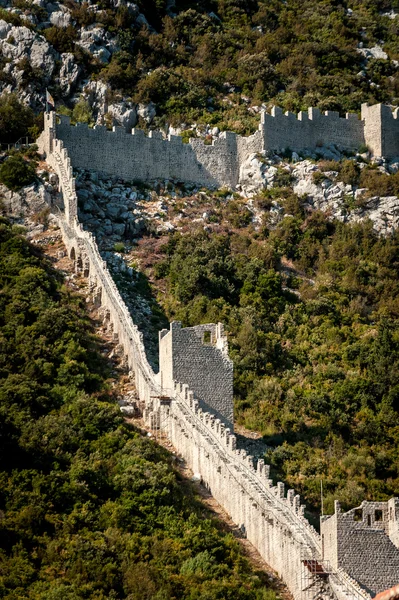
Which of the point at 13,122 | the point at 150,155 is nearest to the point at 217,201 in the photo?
the point at 150,155

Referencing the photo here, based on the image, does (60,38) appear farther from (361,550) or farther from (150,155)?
(361,550)

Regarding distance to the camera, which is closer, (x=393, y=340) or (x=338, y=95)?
(x=393, y=340)

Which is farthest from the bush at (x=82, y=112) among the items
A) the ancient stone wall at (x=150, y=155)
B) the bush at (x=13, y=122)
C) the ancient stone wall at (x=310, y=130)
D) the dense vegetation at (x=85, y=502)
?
the dense vegetation at (x=85, y=502)

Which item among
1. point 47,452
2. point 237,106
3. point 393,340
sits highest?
point 237,106

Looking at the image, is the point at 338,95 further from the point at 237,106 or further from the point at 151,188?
the point at 151,188

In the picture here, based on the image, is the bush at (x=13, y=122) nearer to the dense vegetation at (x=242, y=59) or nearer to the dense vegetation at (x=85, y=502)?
the dense vegetation at (x=242, y=59)

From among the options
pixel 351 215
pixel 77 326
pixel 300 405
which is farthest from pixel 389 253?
pixel 77 326
